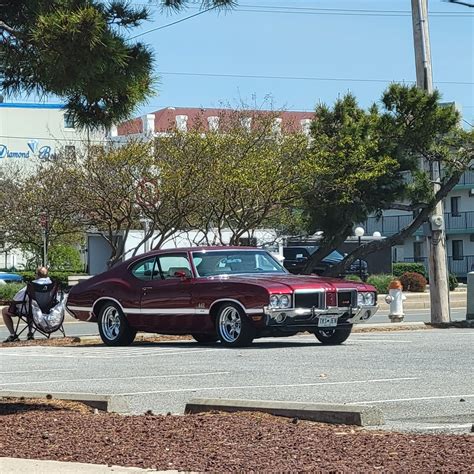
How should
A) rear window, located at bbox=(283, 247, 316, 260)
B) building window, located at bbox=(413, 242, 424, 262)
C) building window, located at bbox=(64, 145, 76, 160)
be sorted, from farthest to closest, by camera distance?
building window, located at bbox=(413, 242, 424, 262)
rear window, located at bbox=(283, 247, 316, 260)
building window, located at bbox=(64, 145, 76, 160)

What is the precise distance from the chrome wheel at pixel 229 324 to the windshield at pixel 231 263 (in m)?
0.85

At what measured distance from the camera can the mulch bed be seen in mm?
6398

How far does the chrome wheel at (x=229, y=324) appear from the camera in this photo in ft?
53.0

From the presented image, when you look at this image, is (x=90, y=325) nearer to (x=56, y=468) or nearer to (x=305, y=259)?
(x=305, y=259)

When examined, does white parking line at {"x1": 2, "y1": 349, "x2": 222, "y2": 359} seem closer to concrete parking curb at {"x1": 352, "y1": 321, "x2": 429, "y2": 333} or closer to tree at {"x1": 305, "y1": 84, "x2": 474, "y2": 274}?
concrete parking curb at {"x1": 352, "y1": 321, "x2": 429, "y2": 333}

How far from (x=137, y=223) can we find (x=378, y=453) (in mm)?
27637

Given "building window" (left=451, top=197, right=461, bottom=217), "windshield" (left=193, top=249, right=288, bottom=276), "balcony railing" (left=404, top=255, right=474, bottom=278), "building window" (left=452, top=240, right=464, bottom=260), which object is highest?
"building window" (left=451, top=197, right=461, bottom=217)

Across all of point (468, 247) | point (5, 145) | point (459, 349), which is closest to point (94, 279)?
point (459, 349)

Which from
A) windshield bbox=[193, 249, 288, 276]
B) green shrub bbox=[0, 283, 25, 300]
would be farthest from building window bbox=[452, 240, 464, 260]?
windshield bbox=[193, 249, 288, 276]

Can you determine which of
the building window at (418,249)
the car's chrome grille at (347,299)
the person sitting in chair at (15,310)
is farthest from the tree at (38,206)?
the building window at (418,249)

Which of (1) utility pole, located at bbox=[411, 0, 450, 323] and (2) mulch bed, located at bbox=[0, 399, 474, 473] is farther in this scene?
(1) utility pole, located at bbox=[411, 0, 450, 323]

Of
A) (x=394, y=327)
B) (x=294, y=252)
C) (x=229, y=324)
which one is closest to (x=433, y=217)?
(x=394, y=327)

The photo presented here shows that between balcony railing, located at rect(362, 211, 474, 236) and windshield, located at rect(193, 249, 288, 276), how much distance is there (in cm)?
4837

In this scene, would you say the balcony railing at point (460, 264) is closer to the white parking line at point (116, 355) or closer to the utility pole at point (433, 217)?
the utility pole at point (433, 217)
